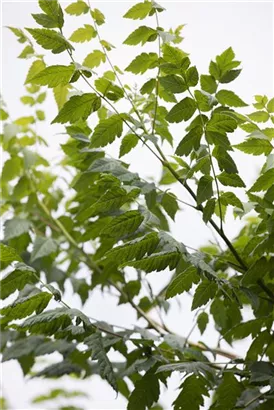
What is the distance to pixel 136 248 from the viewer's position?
54 centimetres

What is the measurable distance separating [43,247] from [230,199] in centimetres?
40

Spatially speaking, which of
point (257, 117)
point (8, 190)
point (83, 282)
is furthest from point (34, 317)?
point (8, 190)

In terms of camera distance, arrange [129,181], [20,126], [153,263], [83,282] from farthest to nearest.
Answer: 1. [20,126]
2. [83,282]
3. [129,181]
4. [153,263]

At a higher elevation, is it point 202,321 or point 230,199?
point 230,199

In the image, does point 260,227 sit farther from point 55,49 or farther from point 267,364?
point 55,49

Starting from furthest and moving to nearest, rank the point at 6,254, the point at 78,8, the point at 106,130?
the point at 78,8
the point at 106,130
the point at 6,254

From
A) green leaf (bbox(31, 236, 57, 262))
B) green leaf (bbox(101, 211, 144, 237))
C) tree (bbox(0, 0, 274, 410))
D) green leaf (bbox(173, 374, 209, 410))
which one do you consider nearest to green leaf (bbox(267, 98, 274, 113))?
tree (bbox(0, 0, 274, 410))

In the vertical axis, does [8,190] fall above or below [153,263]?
above

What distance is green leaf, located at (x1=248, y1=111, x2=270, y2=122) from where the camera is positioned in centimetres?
67

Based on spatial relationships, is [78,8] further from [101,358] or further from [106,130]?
[101,358]

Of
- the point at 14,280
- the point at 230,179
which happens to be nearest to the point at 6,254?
the point at 14,280

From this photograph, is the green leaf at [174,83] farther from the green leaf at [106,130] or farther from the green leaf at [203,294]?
the green leaf at [203,294]

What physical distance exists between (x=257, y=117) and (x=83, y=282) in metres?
0.48

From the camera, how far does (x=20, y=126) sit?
1.13 metres
